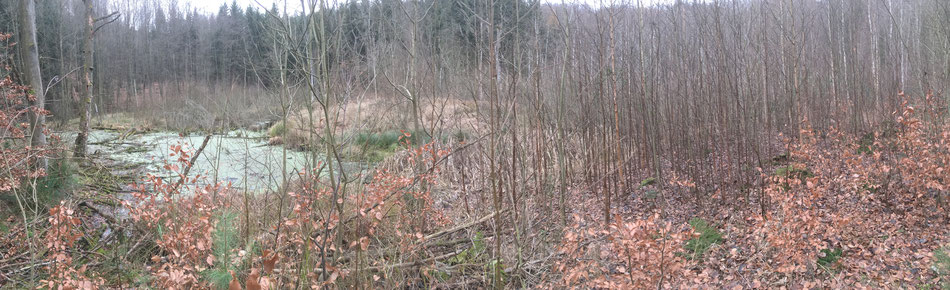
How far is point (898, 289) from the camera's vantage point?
11.3 ft

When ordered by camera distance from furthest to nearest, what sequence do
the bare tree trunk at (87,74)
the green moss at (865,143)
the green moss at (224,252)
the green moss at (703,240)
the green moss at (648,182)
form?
the bare tree trunk at (87,74) < the green moss at (865,143) < the green moss at (648,182) < the green moss at (703,240) < the green moss at (224,252)

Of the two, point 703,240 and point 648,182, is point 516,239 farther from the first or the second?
point 648,182

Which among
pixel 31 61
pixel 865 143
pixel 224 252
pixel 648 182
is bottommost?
pixel 648 182

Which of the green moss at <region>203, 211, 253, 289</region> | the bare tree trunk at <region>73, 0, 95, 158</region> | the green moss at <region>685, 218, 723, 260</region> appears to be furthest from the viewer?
the bare tree trunk at <region>73, 0, 95, 158</region>

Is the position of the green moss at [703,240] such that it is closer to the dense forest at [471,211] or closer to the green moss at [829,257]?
the dense forest at [471,211]

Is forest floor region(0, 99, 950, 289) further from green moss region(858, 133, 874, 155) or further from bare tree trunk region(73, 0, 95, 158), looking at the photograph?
bare tree trunk region(73, 0, 95, 158)

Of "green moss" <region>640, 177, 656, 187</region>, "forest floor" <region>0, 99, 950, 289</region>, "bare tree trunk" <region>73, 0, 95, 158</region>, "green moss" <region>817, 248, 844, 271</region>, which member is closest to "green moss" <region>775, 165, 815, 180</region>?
"forest floor" <region>0, 99, 950, 289</region>

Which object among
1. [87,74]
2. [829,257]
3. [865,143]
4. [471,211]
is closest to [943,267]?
[829,257]

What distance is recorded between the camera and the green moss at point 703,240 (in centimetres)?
459

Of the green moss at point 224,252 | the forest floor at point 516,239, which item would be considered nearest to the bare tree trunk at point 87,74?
the forest floor at point 516,239

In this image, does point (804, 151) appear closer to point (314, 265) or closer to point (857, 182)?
point (857, 182)

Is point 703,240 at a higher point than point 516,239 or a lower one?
lower

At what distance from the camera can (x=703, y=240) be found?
4.82 metres

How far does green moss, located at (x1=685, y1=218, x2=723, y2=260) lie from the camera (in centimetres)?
459
